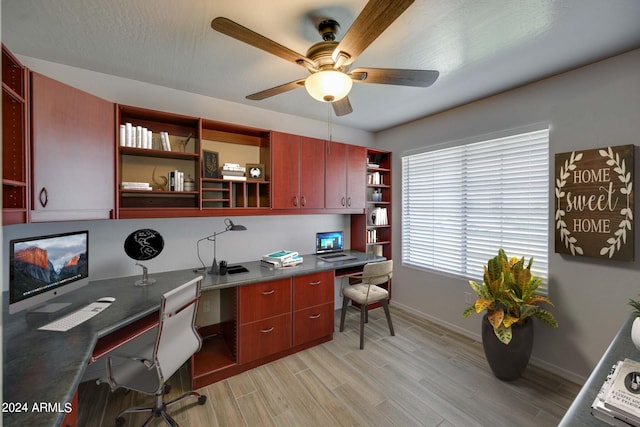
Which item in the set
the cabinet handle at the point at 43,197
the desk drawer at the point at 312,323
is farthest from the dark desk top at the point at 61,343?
the cabinet handle at the point at 43,197

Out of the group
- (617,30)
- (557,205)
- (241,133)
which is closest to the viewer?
(617,30)

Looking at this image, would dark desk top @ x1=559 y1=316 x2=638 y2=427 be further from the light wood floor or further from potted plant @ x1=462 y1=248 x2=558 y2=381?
the light wood floor

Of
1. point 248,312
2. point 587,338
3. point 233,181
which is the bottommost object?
point 587,338

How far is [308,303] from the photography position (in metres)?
2.88

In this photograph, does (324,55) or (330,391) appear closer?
(324,55)

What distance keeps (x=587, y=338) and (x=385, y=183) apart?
8.79ft

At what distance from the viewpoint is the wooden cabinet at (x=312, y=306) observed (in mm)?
2812

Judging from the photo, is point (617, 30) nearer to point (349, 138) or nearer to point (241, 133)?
point (349, 138)

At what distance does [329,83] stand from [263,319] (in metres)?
2.07

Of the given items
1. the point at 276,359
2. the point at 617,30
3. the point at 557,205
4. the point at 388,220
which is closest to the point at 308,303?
the point at 276,359

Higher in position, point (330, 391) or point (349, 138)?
point (349, 138)

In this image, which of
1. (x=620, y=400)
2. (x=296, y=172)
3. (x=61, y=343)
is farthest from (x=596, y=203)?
(x=61, y=343)

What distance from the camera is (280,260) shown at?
297 centimetres

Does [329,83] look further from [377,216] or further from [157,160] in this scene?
[377,216]
